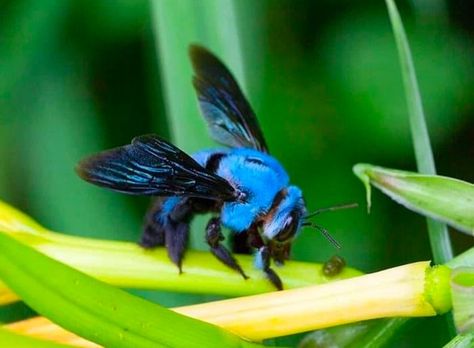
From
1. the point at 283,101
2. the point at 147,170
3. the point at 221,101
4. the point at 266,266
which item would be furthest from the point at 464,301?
the point at 283,101

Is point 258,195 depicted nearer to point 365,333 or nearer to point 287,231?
point 287,231

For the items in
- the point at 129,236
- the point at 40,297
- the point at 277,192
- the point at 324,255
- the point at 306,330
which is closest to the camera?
the point at 40,297

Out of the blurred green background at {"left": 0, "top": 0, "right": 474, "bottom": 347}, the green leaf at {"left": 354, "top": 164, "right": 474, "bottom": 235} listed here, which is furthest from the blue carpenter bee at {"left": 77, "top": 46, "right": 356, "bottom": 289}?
the blurred green background at {"left": 0, "top": 0, "right": 474, "bottom": 347}

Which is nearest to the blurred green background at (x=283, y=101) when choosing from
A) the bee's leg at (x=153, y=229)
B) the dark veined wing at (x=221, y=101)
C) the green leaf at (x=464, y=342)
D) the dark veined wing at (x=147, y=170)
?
the dark veined wing at (x=221, y=101)

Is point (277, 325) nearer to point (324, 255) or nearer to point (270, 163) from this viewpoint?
point (270, 163)

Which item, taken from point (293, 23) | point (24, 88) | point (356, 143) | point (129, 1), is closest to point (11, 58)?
point (24, 88)

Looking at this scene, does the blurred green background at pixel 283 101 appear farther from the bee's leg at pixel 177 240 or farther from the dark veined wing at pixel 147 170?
the dark veined wing at pixel 147 170

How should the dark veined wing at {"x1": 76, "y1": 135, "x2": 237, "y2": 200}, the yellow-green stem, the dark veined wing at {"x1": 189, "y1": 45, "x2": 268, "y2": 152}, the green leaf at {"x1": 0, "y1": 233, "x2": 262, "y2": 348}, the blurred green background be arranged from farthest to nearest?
the blurred green background < the dark veined wing at {"x1": 189, "y1": 45, "x2": 268, "y2": 152} < the dark veined wing at {"x1": 76, "y1": 135, "x2": 237, "y2": 200} < the yellow-green stem < the green leaf at {"x1": 0, "y1": 233, "x2": 262, "y2": 348}

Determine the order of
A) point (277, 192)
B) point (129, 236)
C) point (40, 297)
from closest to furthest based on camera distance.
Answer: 1. point (40, 297)
2. point (277, 192)
3. point (129, 236)

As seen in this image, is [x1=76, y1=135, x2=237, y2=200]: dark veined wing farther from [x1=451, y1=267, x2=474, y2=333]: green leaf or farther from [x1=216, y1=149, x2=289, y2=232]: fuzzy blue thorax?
[x1=451, y1=267, x2=474, y2=333]: green leaf
